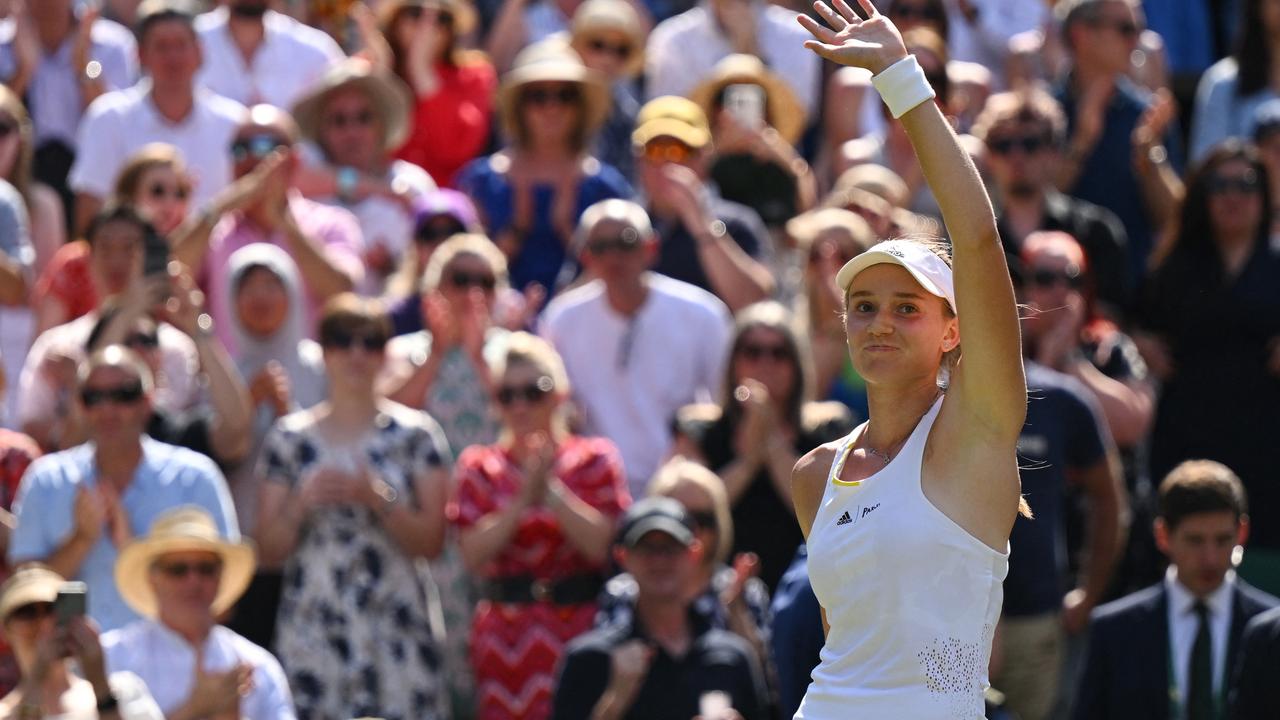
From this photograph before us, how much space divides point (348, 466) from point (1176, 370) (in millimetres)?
3474

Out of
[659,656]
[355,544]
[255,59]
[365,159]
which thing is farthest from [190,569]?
[255,59]

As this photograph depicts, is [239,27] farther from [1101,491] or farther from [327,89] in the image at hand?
[1101,491]

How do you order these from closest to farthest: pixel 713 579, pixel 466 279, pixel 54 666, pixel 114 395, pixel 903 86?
pixel 903 86
pixel 54 666
pixel 713 579
pixel 114 395
pixel 466 279

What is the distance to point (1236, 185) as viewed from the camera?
30.1ft

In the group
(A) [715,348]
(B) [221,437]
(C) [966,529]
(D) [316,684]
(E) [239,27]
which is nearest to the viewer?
(C) [966,529]

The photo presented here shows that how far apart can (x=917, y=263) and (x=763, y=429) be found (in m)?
4.50

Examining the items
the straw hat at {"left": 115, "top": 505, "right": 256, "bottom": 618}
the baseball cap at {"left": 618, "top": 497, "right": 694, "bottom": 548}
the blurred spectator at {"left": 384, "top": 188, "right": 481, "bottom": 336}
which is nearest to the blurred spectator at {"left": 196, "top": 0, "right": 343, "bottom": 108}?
the blurred spectator at {"left": 384, "top": 188, "right": 481, "bottom": 336}

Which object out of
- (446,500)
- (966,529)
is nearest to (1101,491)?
(446,500)

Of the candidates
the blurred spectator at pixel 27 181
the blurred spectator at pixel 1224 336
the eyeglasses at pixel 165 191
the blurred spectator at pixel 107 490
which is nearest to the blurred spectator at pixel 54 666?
the blurred spectator at pixel 107 490

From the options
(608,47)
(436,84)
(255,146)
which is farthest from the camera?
(608,47)

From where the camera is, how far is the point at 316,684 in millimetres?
7707

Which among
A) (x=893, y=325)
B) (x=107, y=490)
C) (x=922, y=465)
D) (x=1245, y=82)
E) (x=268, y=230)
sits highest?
(x=893, y=325)

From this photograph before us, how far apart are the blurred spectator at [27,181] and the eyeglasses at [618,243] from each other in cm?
258

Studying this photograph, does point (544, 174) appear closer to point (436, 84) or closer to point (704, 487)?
point (436, 84)
